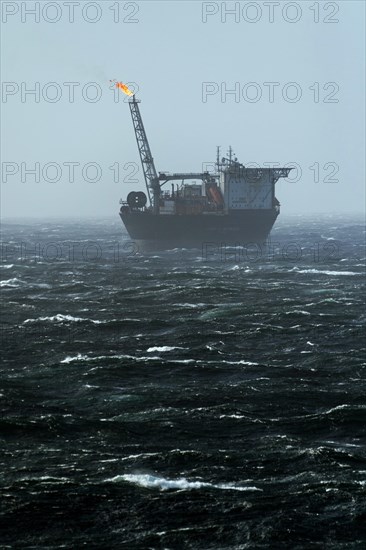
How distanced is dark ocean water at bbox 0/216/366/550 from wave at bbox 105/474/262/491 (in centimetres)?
6

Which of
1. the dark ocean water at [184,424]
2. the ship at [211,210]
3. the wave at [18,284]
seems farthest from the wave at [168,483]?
the ship at [211,210]

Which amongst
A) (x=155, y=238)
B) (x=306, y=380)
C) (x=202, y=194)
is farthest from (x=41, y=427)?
(x=202, y=194)

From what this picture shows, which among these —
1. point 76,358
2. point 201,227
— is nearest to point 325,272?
point 201,227

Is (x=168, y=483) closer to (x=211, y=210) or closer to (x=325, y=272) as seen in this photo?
(x=325, y=272)

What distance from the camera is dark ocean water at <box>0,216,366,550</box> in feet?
64.4

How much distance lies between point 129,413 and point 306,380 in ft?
31.2

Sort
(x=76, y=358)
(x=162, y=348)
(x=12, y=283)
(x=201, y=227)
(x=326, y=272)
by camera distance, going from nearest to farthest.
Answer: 1. (x=76, y=358)
2. (x=162, y=348)
3. (x=12, y=283)
4. (x=326, y=272)
5. (x=201, y=227)

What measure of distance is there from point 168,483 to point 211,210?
107 m

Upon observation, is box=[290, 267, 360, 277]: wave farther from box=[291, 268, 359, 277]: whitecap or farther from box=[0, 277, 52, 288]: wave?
box=[0, 277, 52, 288]: wave

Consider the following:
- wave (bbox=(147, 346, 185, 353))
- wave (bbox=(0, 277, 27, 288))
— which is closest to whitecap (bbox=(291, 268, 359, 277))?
wave (bbox=(0, 277, 27, 288))

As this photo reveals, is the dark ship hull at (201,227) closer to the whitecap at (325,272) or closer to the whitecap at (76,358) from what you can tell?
the whitecap at (325,272)

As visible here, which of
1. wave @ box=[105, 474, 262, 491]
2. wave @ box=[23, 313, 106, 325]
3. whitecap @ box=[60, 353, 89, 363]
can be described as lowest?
wave @ box=[105, 474, 262, 491]

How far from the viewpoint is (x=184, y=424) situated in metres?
27.3

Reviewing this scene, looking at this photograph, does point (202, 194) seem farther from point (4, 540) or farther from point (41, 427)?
point (4, 540)
